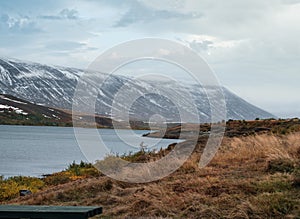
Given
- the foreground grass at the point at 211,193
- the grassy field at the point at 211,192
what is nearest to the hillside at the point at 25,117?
the grassy field at the point at 211,192

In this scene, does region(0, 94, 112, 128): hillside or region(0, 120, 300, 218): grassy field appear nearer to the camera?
region(0, 120, 300, 218): grassy field

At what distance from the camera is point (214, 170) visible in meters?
14.3

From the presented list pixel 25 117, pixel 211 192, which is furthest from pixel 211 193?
pixel 25 117

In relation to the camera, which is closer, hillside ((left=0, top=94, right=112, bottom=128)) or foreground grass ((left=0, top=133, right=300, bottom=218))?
foreground grass ((left=0, top=133, right=300, bottom=218))

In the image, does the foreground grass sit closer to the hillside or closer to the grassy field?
the grassy field

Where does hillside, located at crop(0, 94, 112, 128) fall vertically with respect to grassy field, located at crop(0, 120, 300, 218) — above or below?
above

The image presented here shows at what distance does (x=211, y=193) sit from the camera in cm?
1110

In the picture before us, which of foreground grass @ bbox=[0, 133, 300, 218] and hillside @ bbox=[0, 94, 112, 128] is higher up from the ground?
hillside @ bbox=[0, 94, 112, 128]

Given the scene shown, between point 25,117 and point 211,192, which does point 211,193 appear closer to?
point 211,192

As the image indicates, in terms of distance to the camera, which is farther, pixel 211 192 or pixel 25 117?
pixel 25 117

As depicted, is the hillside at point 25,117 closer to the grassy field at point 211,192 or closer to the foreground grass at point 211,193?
the grassy field at point 211,192

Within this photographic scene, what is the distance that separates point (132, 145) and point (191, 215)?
41887 mm

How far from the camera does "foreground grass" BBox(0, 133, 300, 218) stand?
31.6 ft

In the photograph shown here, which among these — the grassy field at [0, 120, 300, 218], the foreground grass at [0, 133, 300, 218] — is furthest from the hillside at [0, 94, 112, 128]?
the foreground grass at [0, 133, 300, 218]
